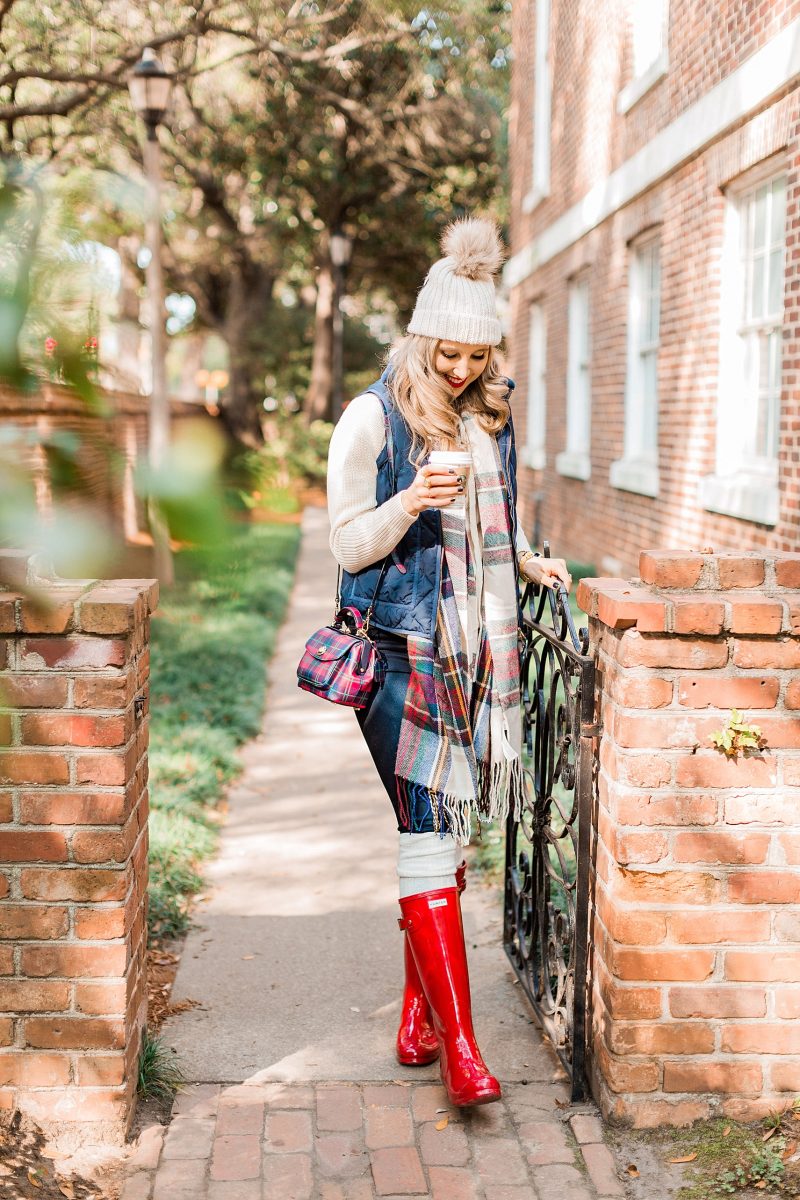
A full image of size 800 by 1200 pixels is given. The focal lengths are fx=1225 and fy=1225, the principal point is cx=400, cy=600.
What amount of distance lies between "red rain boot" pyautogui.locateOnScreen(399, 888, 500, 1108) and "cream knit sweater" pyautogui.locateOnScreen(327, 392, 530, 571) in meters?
0.81

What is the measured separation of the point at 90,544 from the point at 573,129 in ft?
42.2

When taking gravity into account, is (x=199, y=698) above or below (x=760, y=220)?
below

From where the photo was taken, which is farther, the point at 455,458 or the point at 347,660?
the point at 347,660

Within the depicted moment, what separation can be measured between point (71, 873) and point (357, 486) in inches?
41.0

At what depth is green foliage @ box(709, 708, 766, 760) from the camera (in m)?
2.59

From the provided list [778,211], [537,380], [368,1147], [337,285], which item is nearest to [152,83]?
[368,1147]

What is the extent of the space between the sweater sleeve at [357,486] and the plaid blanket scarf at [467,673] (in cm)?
18

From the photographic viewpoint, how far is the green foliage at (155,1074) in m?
2.88

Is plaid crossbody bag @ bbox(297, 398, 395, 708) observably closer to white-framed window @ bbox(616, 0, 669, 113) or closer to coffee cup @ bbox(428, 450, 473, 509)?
coffee cup @ bbox(428, 450, 473, 509)

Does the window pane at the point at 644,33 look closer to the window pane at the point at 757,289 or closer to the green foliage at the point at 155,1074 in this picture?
the window pane at the point at 757,289

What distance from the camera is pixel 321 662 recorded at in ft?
9.16

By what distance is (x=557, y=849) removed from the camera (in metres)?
3.08

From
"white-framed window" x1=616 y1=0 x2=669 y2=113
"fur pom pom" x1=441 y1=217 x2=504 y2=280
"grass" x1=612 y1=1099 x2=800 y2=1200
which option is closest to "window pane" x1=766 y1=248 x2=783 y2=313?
"white-framed window" x1=616 y1=0 x2=669 y2=113

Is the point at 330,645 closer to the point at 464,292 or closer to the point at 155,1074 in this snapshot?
the point at 464,292
